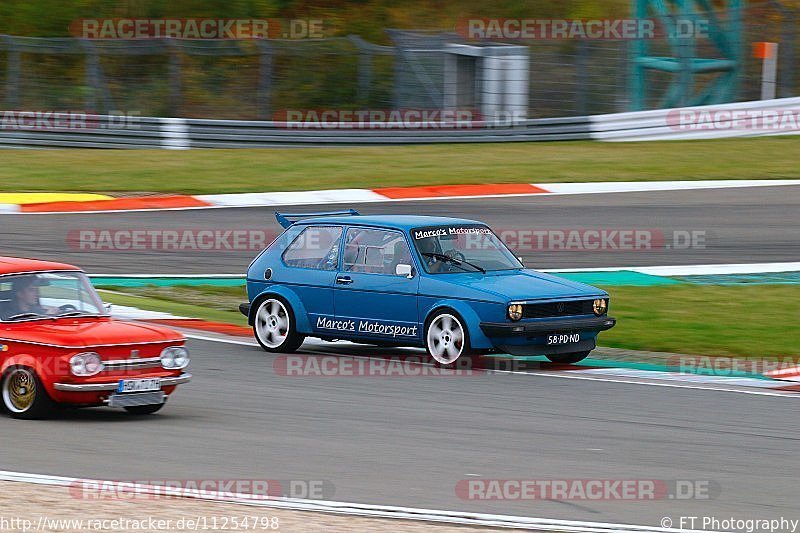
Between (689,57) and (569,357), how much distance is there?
1912cm

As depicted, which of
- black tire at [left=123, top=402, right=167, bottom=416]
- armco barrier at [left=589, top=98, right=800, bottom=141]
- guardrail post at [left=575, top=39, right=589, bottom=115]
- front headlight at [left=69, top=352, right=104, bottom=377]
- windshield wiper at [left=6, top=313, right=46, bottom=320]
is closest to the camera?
front headlight at [left=69, top=352, right=104, bottom=377]

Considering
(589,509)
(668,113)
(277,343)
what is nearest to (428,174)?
(668,113)

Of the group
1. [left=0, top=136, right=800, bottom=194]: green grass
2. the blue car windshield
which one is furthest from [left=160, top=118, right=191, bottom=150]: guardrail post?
the blue car windshield

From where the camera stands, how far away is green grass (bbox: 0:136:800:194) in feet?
80.9

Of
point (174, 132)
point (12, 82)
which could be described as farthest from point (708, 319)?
point (12, 82)

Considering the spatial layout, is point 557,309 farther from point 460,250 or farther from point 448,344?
point 460,250

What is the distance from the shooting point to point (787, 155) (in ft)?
87.3

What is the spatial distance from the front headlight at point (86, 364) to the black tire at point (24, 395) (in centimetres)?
31

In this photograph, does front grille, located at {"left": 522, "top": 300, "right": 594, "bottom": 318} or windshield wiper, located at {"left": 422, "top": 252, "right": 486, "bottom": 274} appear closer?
front grille, located at {"left": 522, "top": 300, "right": 594, "bottom": 318}

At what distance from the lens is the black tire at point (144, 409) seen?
381 inches

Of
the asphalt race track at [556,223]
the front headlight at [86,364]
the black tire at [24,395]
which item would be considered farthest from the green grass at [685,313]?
the front headlight at [86,364]

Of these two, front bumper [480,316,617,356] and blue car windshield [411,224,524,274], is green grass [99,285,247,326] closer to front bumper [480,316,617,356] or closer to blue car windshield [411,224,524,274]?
blue car windshield [411,224,524,274]

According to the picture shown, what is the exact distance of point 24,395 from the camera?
9.25 meters

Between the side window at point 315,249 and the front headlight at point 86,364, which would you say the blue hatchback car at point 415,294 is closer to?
the side window at point 315,249
